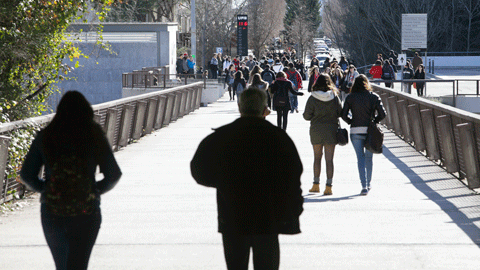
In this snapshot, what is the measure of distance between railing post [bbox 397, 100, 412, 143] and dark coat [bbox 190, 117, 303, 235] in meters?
12.2

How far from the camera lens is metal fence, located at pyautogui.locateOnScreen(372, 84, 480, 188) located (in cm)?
980

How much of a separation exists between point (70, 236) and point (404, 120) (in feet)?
43.0

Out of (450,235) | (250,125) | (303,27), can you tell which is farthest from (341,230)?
(303,27)

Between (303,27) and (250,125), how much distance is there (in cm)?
8071

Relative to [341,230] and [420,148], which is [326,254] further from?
[420,148]

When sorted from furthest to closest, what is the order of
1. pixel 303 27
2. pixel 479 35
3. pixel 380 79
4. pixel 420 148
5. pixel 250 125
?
pixel 303 27
pixel 479 35
pixel 380 79
pixel 420 148
pixel 250 125

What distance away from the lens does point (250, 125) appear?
160 inches

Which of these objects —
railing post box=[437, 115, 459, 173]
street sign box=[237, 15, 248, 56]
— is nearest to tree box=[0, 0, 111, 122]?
railing post box=[437, 115, 459, 173]

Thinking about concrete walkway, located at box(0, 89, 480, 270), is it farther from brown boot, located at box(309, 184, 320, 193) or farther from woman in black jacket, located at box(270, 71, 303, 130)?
woman in black jacket, located at box(270, 71, 303, 130)

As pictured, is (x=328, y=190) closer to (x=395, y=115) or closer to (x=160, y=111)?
(x=395, y=115)

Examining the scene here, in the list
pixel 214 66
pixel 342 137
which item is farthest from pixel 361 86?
pixel 214 66

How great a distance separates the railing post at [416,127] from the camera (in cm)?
1413

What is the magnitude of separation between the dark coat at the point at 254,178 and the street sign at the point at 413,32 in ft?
126

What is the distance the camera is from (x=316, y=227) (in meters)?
7.83
